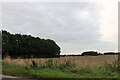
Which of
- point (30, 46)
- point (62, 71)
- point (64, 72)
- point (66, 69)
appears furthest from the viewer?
point (30, 46)

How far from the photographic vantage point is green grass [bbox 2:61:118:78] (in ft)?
53.6

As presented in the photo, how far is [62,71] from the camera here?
19.1 meters

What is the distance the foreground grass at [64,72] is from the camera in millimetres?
16359

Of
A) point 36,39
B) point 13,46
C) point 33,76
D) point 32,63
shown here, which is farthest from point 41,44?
point 33,76

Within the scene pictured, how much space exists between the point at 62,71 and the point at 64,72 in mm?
639

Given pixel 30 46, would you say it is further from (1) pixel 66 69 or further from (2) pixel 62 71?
(2) pixel 62 71

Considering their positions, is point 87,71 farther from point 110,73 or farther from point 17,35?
point 17,35

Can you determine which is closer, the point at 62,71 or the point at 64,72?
the point at 64,72

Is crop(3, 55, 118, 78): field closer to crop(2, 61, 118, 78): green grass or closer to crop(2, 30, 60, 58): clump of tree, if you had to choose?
crop(2, 61, 118, 78): green grass

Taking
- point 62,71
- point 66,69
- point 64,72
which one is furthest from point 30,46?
point 64,72

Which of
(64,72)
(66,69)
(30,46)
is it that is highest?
(30,46)

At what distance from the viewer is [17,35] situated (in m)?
→ 74.8

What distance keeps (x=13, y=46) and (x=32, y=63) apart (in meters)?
46.4

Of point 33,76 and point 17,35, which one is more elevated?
point 17,35
